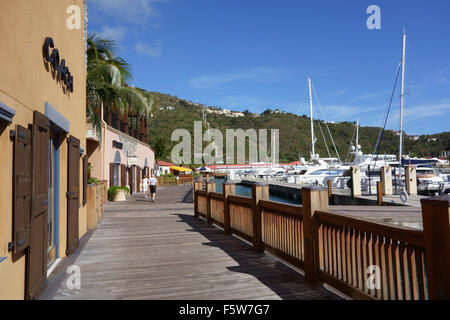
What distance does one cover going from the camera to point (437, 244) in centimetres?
261

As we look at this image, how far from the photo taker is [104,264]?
579cm

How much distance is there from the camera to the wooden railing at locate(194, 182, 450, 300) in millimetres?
2649

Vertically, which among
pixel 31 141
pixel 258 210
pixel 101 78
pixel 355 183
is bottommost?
pixel 355 183

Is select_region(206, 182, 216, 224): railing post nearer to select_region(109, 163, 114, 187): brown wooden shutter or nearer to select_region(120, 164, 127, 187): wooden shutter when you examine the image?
select_region(109, 163, 114, 187): brown wooden shutter

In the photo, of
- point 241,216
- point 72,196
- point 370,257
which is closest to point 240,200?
point 241,216

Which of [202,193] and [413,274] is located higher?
[202,193]

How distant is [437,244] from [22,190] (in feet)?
12.1

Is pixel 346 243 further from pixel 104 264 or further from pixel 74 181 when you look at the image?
pixel 74 181

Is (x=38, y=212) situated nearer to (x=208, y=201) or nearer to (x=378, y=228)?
(x=378, y=228)

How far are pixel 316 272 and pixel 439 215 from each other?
2.19 m

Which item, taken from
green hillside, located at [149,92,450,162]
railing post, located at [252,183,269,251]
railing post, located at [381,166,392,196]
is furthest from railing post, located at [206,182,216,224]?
green hillside, located at [149,92,450,162]

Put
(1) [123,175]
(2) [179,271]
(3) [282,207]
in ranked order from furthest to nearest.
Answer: (1) [123,175], (3) [282,207], (2) [179,271]

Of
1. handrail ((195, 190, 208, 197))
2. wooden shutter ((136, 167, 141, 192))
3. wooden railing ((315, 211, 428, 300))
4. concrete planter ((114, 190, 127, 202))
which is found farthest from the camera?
wooden shutter ((136, 167, 141, 192))
